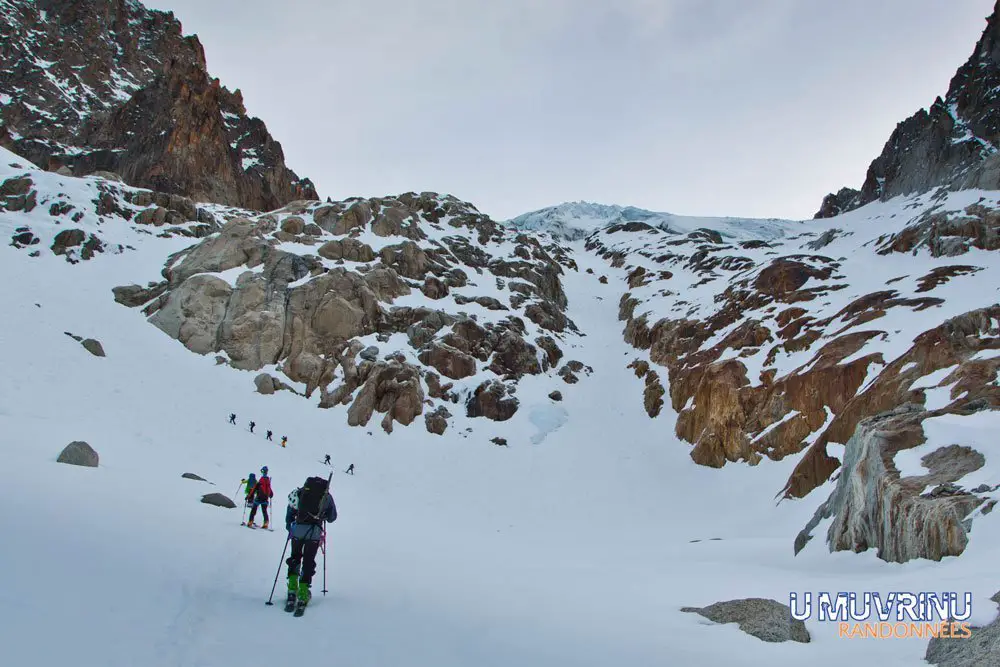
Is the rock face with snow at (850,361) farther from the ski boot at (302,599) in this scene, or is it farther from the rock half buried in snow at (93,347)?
the rock half buried in snow at (93,347)

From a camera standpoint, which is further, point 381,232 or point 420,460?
point 381,232

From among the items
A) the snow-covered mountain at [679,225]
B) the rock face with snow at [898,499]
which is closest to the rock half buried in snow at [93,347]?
the rock face with snow at [898,499]

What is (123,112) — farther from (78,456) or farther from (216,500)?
(216,500)

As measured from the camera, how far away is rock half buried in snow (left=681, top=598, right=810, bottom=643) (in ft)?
25.1

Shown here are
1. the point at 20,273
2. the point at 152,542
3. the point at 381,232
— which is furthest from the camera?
the point at 381,232

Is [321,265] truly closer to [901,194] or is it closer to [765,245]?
[765,245]

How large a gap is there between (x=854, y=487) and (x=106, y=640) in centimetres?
1604

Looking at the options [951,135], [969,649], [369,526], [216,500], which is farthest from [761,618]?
[951,135]

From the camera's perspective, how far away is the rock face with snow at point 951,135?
70.6 metres

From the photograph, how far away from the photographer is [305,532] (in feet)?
26.9

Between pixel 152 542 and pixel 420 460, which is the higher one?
pixel 420 460

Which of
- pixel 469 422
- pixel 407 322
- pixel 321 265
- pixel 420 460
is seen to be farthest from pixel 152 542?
pixel 321 265

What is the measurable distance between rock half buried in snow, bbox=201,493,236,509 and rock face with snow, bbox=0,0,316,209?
8462 cm

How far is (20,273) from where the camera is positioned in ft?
126
